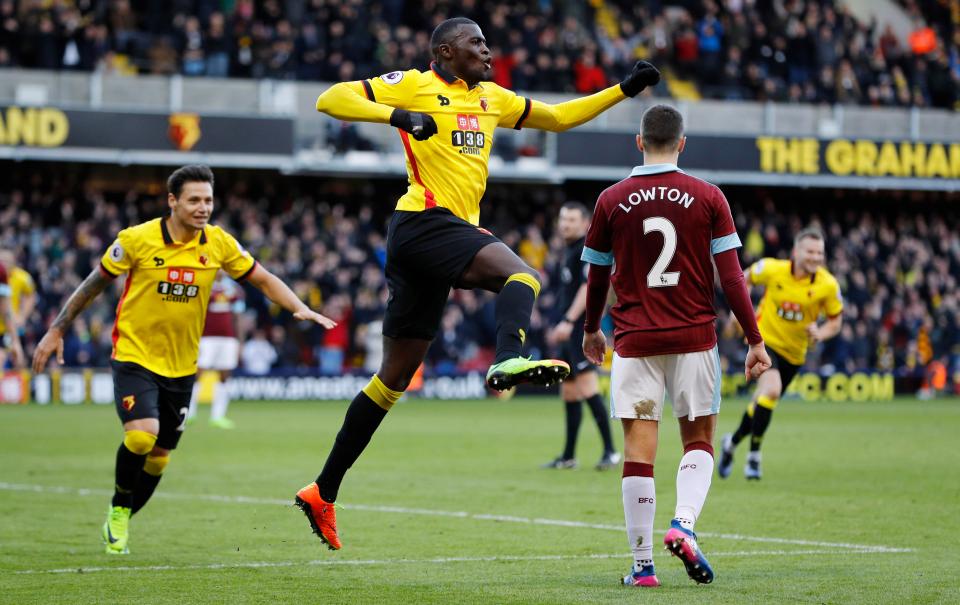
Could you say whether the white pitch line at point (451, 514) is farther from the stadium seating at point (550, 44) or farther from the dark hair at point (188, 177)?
the stadium seating at point (550, 44)

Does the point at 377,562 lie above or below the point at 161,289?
below

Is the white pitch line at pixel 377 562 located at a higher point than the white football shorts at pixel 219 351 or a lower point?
higher

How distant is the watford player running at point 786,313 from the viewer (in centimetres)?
1384

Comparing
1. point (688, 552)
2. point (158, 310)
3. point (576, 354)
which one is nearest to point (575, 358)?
point (576, 354)

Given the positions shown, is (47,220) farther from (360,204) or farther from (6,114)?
(360,204)

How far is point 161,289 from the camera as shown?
29.9 ft

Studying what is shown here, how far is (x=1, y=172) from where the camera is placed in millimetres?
33094

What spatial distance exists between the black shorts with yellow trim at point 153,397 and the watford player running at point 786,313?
634cm

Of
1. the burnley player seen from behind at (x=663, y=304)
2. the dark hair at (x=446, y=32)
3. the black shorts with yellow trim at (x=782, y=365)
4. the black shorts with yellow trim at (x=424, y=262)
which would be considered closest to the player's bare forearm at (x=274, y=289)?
the black shorts with yellow trim at (x=424, y=262)

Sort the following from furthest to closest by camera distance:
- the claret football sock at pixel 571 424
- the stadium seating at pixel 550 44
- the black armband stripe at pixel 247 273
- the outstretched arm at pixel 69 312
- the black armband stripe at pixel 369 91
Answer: the stadium seating at pixel 550 44 → the claret football sock at pixel 571 424 → the black armband stripe at pixel 247 273 → the outstretched arm at pixel 69 312 → the black armband stripe at pixel 369 91

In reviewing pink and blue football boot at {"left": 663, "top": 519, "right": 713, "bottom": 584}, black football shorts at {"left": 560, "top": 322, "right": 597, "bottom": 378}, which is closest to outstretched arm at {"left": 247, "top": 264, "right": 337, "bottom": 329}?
pink and blue football boot at {"left": 663, "top": 519, "right": 713, "bottom": 584}

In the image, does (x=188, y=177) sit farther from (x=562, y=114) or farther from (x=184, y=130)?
(x=184, y=130)

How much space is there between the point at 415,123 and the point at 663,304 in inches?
61.1

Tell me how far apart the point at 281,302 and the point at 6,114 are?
2306cm
